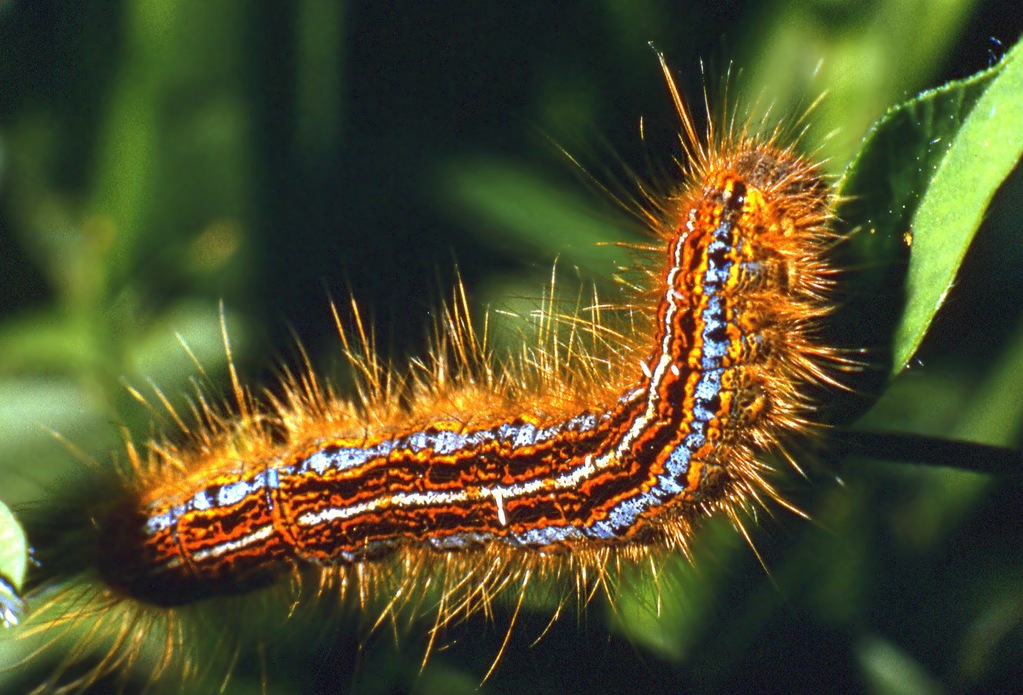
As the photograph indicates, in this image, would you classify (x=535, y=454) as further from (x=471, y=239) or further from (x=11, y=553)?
(x=11, y=553)

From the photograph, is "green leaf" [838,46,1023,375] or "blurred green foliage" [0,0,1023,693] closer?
"green leaf" [838,46,1023,375]

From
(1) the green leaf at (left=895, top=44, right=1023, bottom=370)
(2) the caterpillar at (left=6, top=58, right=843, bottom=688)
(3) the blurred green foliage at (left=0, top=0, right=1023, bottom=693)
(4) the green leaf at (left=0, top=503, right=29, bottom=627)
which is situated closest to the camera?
(1) the green leaf at (left=895, top=44, right=1023, bottom=370)

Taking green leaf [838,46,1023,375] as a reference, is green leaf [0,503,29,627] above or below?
below

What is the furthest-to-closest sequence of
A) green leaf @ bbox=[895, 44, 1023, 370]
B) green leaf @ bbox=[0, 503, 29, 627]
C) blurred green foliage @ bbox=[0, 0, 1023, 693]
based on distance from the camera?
blurred green foliage @ bbox=[0, 0, 1023, 693] → green leaf @ bbox=[0, 503, 29, 627] → green leaf @ bbox=[895, 44, 1023, 370]

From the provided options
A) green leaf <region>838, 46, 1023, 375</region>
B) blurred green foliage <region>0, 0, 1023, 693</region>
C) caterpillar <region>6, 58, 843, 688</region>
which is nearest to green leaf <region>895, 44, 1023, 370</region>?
green leaf <region>838, 46, 1023, 375</region>

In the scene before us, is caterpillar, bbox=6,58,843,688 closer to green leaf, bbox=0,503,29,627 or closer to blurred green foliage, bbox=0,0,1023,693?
blurred green foliage, bbox=0,0,1023,693

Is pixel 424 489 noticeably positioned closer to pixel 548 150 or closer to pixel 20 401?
pixel 548 150

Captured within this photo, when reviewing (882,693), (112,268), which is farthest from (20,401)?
(882,693)
